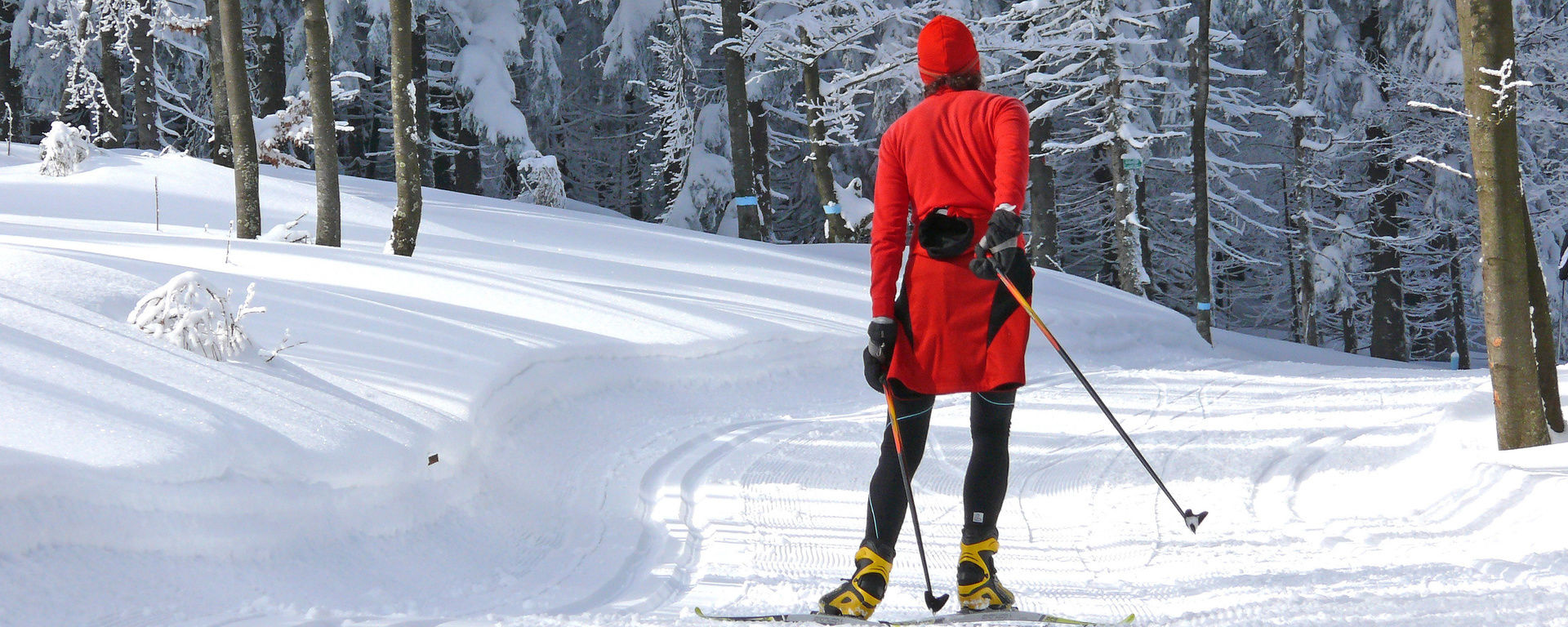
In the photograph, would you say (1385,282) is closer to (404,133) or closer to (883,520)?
(404,133)

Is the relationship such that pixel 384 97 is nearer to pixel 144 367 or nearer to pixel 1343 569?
pixel 144 367

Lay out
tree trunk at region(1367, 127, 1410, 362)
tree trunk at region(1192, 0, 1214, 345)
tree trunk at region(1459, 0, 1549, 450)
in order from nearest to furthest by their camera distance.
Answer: tree trunk at region(1459, 0, 1549, 450), tree trunk at region(1192, 0, 1214, 345), tree trunk at region(1367, 127, 1410, 362)

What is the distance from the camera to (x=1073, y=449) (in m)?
7.22

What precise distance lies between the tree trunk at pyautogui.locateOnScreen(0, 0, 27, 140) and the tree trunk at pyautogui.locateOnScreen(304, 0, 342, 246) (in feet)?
50.9

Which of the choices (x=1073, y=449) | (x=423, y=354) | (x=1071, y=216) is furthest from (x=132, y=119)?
(x=1073, y=449)

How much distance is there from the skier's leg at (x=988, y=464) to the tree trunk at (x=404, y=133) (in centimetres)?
869

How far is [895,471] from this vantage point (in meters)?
3.72

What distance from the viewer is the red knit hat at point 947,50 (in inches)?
149

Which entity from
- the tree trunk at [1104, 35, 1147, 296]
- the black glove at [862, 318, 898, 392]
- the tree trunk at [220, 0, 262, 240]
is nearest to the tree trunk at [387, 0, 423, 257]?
the tree trunk at [220, 0, 262, 240]

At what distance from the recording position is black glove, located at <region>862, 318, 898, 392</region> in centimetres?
364

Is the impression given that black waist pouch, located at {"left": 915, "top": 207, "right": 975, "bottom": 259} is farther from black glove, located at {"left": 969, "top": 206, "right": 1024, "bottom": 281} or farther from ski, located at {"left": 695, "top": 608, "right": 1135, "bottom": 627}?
ski, located at {"left": 695, "top": 608, "right": 1135, "bottom": 627}

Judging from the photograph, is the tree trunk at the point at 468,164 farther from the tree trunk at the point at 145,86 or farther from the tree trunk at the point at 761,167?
the tree trunk at the point at 761,167

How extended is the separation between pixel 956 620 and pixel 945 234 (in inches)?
47.6

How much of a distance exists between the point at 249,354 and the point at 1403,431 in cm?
693
